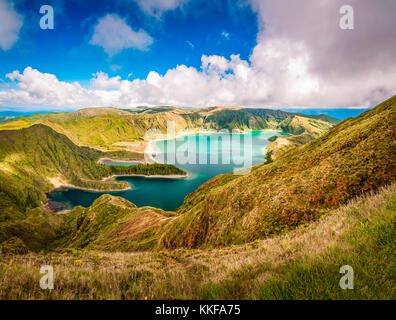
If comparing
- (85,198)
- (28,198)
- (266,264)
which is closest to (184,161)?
(85,198)

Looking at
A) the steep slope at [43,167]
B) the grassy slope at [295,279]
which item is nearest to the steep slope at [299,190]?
the grassy slope at [295,279]

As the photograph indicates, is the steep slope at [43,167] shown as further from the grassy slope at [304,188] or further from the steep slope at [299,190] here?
the grassy slope at [304,188]

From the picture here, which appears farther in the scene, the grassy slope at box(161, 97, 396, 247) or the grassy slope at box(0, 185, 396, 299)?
the grassy slope at box(161, 97, 396, 247)

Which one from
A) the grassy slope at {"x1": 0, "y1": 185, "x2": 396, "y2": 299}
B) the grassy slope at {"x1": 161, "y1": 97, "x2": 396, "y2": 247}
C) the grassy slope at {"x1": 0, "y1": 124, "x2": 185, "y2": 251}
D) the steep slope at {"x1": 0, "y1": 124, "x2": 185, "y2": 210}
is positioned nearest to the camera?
the grassy slope at {"x1": 0, "y1": 185, "x2": 396, "y2": 299}

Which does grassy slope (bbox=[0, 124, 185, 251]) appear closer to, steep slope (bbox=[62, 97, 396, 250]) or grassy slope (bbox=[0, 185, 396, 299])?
steep slope (bbox=[62, 97, 396, 250])

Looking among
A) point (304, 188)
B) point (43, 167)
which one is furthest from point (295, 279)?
point (43, 167)

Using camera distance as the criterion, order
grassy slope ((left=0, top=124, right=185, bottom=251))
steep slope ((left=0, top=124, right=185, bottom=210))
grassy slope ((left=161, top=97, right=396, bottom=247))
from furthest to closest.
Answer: steep slope ((left=0, top=124, right=185, bottom=210))
grassy slope ((left=0, top=124, right=185, bottom=251))
grassy slope ((left=161, top=97, right=396, bottom=247))

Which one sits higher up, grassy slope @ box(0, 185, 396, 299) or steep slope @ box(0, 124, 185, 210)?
steep slope @ box(0, 124, 185, 210)

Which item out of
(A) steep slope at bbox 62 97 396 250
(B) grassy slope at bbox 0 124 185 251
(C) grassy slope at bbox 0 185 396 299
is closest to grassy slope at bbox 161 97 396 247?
(A) steep slope at bbox 62 97 396 250

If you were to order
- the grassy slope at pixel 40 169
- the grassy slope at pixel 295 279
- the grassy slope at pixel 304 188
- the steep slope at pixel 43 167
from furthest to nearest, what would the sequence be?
the steep slope at pixel 43 167 → the grassy slope at pixel 40 169 → the grassy slope at pixel 304 188 → the grassy slope at pixel 295 279

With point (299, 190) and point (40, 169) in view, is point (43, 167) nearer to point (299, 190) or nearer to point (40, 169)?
point (40, 169)
